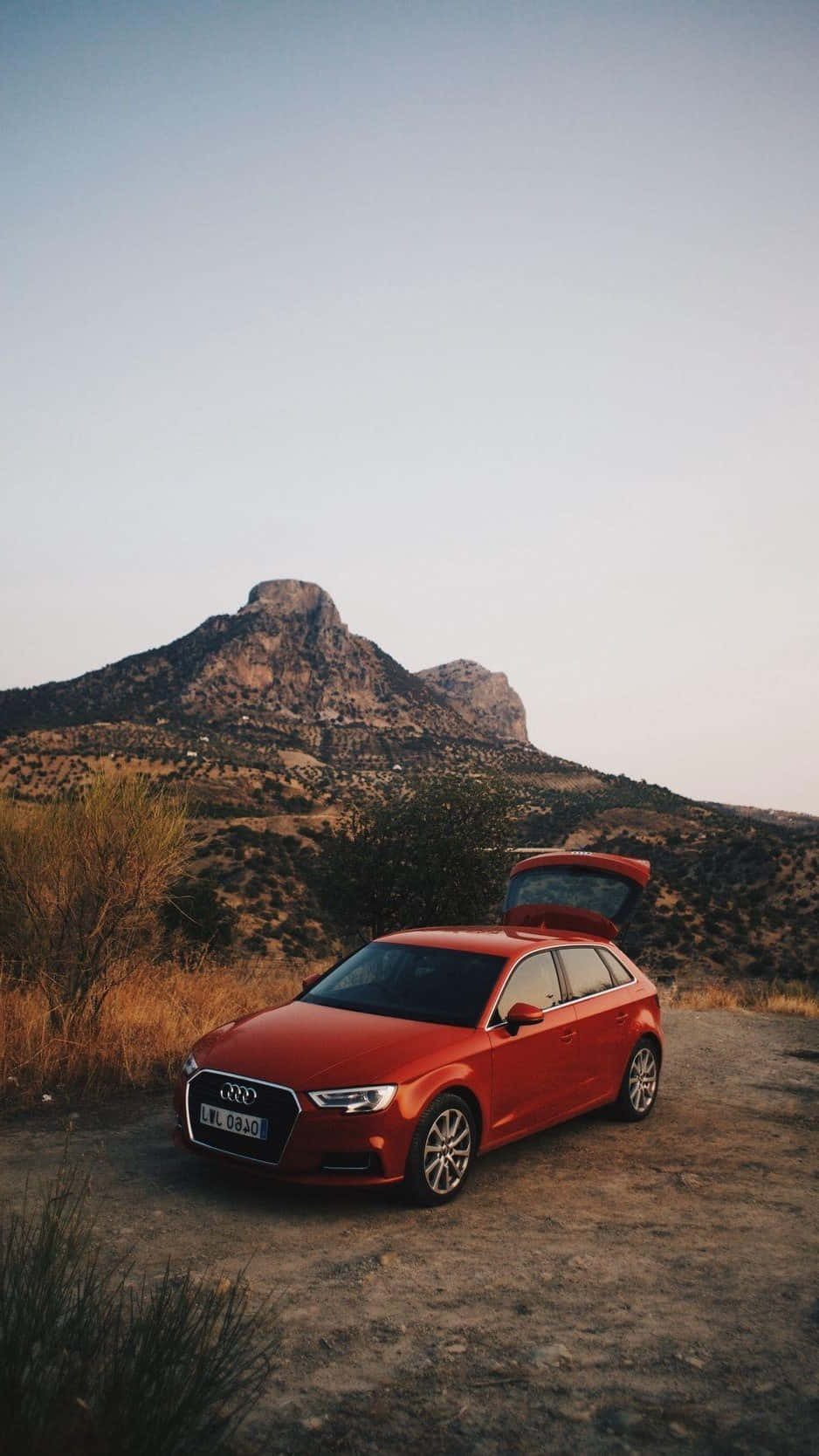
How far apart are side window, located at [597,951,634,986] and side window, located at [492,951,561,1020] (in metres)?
0.90

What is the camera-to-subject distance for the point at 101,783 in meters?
11.2

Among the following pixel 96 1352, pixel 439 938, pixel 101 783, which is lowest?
pixel 96 1352

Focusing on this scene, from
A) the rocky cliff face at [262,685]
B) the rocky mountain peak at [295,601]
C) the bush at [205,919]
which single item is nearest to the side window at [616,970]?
the bush at [205,919]

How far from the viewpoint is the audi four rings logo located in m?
5.89

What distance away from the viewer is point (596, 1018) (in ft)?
25.0

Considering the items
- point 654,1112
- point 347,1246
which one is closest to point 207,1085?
point 347,1246

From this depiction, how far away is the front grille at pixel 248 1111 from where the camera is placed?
5723 millimetres

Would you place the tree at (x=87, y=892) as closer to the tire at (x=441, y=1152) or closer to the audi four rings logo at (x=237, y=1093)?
the audi four rings logo at (x=237, y=1093)

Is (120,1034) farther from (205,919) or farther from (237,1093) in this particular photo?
(205,919)

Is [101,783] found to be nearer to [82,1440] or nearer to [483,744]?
[82,1440]

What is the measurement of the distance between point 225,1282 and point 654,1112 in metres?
5.12

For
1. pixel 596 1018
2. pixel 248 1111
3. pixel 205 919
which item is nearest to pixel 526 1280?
pixel 248 1111

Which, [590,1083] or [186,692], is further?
[186,692]

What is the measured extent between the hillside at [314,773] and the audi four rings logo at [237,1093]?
6415 millimetres
